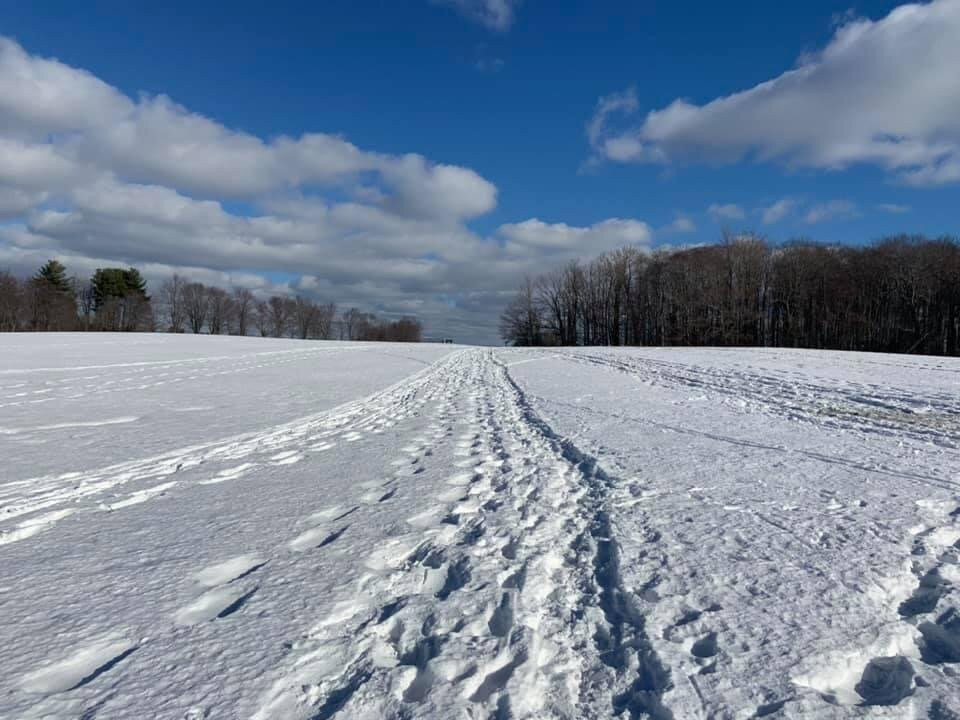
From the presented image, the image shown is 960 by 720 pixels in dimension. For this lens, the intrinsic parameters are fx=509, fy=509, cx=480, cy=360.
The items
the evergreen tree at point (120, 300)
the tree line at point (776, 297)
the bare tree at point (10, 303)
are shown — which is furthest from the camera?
the evergreen tree at point (120, 300)

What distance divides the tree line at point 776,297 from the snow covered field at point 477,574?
51772mm

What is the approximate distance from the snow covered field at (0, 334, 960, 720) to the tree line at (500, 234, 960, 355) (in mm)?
51772

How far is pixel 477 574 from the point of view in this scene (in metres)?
2.63

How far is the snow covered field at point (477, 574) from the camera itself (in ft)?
5.90

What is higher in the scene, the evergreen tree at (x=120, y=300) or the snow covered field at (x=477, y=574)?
the evergreen tree at (x=120, y=300)

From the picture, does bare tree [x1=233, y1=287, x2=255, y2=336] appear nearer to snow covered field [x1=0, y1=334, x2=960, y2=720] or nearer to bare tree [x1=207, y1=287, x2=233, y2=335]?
bare tree [x1=207, y1=287, x2=233, y2=335]

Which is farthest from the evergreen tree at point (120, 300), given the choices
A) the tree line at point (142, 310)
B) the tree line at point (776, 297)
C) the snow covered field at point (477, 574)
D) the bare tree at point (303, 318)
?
the snow covered field at point (477, 574)

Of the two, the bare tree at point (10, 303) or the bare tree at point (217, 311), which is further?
the bare tree at point (217, 311)

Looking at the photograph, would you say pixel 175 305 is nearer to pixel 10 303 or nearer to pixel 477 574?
pixel 10 303

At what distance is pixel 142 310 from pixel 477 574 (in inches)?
3068

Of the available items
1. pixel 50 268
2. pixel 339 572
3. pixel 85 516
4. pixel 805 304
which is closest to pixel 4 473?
pixel 85 516

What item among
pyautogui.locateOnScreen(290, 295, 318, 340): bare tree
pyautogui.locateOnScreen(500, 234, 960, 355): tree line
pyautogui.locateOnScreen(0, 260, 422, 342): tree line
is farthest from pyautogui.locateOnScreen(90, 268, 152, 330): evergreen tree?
pyautogui.locateOnScreen(500, 234, 960, 355): tree line

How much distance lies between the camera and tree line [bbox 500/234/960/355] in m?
44.7

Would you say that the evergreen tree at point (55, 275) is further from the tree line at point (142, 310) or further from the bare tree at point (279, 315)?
the bare tree at point (279, 315)
